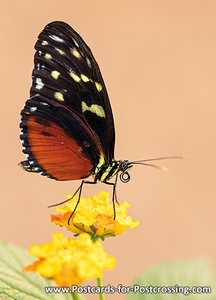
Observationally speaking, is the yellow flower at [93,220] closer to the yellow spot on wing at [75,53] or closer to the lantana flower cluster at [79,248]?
the lantana flower cluster at [79,248]

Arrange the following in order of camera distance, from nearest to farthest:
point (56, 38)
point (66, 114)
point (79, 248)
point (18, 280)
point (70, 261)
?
point (70, 261), point (79, 248), point (18, 280), point (56, 38), point (66, 114)

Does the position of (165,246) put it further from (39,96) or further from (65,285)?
(65,285)

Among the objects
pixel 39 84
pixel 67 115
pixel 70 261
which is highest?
pixel 39 84

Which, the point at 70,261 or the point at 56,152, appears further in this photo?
the point at 56,152

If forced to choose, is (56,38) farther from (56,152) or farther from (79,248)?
(79,248)

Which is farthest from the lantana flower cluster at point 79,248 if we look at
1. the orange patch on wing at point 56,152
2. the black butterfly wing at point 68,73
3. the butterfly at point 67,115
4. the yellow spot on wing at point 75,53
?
the yellow spot on wing at point 75,53

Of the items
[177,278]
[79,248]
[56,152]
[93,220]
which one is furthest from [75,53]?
[177,278]

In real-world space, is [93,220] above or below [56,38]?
below

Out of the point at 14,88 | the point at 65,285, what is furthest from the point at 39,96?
the point at 14,88
